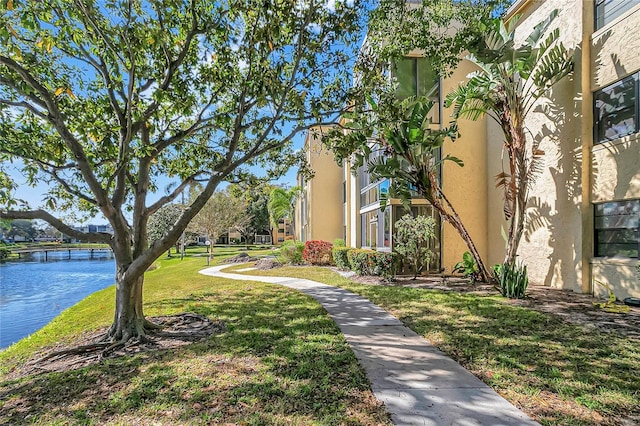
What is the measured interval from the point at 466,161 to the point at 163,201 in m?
11.9

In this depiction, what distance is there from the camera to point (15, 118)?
22.9 feet

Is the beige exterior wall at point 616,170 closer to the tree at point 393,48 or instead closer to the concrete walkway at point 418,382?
the tree at point 393,48

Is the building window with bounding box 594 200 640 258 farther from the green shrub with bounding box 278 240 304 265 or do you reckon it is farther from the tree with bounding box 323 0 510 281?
the green shrub with bounding box 278 240 304 265

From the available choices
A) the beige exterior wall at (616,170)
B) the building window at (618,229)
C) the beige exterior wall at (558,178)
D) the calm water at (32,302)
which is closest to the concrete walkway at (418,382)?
the building window at (618,229)

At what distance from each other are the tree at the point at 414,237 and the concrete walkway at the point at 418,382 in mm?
5439

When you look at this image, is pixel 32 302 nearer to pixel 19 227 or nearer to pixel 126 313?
pixel 19 227

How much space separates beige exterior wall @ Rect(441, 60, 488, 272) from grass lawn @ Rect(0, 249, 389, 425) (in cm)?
897

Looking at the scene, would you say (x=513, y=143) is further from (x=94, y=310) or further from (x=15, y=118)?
(x=94, y=310)

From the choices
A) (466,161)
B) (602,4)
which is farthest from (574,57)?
(466,161)

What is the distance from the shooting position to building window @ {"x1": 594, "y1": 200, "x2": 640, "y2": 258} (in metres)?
8.55

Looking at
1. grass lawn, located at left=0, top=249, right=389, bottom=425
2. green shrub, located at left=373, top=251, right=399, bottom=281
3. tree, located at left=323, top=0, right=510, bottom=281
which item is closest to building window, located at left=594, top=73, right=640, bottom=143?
tree, located at left=323, top=0, right=510, bottom=281

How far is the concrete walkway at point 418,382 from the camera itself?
351 centimetres

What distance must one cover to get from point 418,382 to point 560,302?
6656 millimetres

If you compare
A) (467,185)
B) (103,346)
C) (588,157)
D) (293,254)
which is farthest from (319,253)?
(103,346)
